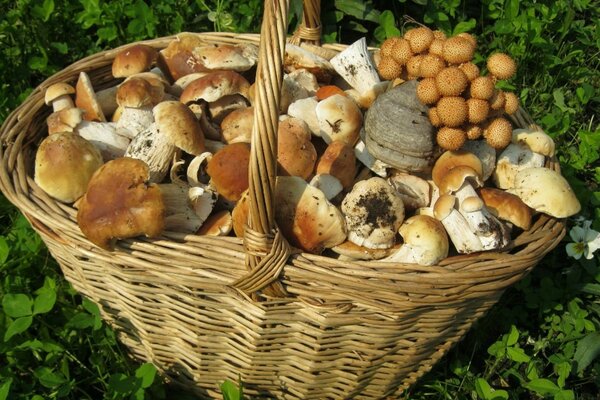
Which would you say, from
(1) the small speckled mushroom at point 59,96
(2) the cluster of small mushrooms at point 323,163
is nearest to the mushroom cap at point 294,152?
(2) the cluster of small mushrooms at point 323,163

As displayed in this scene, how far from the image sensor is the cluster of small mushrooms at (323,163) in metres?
1.76

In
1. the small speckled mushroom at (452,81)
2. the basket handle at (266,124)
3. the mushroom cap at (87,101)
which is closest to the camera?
the basket handle at (266,124)

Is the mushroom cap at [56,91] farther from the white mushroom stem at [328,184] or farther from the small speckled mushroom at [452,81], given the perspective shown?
the small speckled mushroom at [452,81]

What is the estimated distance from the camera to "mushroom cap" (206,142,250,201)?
1.87 m

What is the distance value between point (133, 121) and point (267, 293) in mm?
895

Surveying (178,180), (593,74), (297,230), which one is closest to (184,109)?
(178,180)

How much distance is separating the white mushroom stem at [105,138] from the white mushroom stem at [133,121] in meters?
0.02

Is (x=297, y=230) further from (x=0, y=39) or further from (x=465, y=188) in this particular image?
(x=0, y=39)

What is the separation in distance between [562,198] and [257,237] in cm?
102

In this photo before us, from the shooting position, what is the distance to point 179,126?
1.97 metres

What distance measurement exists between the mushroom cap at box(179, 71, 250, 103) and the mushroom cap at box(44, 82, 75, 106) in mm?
443

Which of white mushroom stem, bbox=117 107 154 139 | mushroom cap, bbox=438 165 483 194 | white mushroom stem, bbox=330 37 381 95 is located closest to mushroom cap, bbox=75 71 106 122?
white mushroom stem, bbox=117 107 154 139

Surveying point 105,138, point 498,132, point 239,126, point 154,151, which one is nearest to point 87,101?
point 105,138

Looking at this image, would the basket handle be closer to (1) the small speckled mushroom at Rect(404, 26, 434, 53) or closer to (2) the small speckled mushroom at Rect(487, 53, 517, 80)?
(1) the small speckled mushroom at Rect(404, 26, 434, 53)
